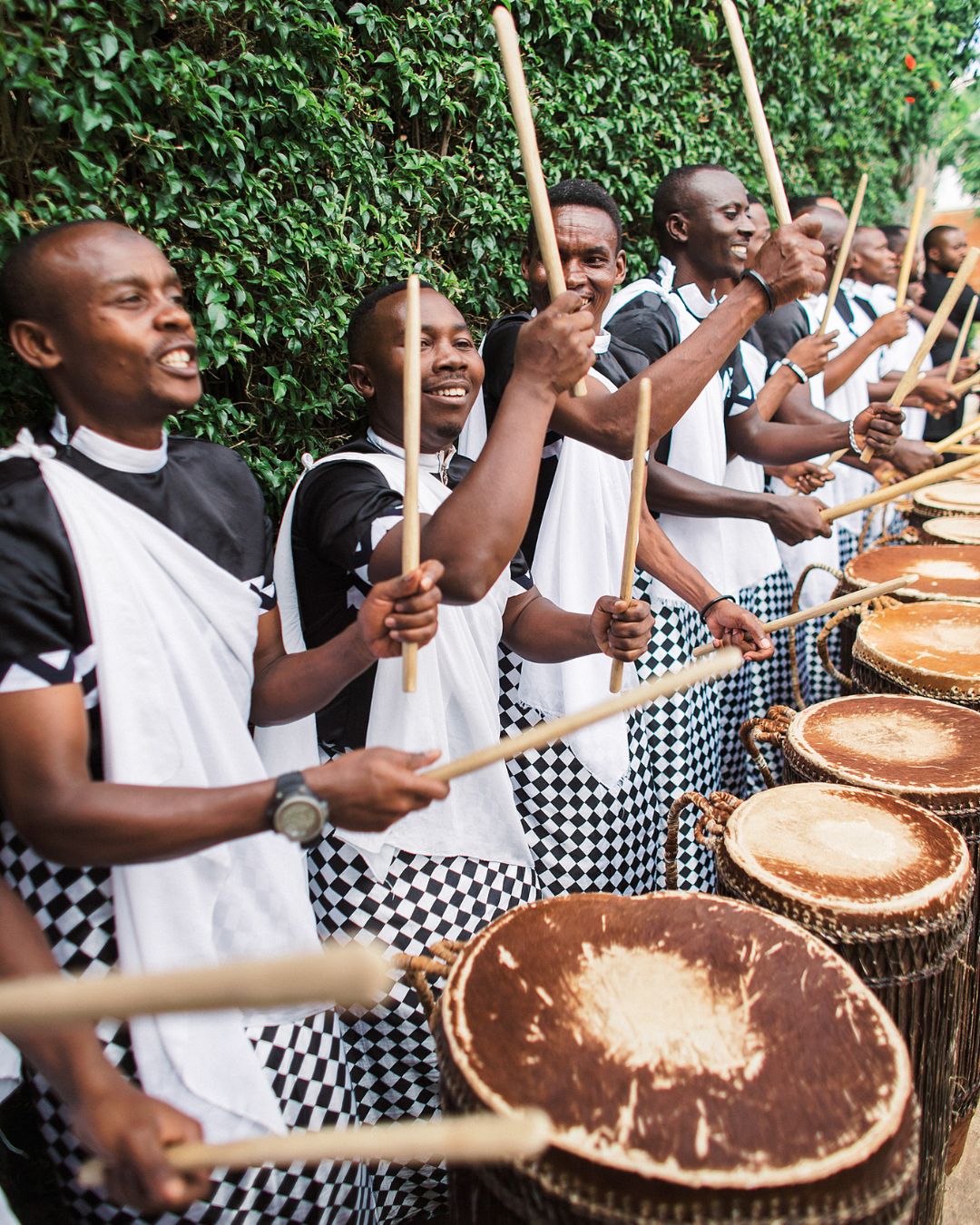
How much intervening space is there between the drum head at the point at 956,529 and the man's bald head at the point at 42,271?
3443mm

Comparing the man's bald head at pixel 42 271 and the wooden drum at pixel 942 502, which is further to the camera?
the wooden drum at pixel 942 502

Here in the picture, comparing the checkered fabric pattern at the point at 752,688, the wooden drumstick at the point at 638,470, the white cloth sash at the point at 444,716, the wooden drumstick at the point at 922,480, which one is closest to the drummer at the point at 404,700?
the white cloth sash at the point at 444,716

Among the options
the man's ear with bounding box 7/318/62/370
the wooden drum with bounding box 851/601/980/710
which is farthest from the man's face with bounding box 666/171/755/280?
the man's ear with bounding box 7/318/62/370

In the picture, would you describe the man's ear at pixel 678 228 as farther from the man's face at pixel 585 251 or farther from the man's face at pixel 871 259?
the man's face at pixel 871 259

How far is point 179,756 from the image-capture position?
1453mm

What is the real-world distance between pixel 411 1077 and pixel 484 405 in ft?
5.22

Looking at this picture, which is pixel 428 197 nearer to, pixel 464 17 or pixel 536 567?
pixel 464 17

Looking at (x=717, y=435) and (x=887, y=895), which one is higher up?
(x=717, y=435)

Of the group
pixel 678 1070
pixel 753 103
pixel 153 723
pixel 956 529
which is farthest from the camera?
pixel 956 529

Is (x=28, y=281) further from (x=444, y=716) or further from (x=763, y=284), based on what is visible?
(x=763, y=284)

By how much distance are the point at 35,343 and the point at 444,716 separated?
0.98 m

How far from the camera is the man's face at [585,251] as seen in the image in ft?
8.26

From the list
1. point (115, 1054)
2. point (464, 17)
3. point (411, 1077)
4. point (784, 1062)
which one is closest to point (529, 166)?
point (784, 1062)

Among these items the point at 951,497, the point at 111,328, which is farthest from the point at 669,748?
the point at 951,497
